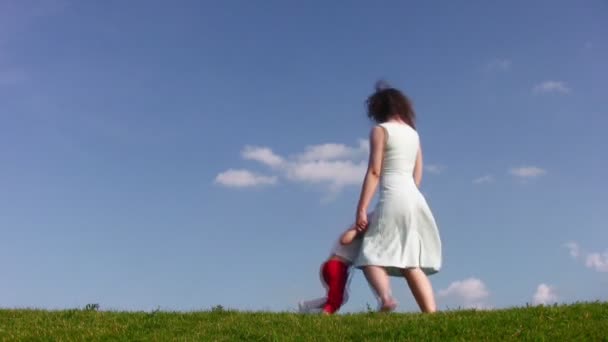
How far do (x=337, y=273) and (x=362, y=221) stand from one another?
Answer: 961mm

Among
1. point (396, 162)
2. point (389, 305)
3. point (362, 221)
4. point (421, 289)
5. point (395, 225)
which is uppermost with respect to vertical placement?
point (396, 162)

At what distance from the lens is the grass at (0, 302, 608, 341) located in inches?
397

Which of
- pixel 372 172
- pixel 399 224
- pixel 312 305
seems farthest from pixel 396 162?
pixel 312 305

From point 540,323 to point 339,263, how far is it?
3.30 meters

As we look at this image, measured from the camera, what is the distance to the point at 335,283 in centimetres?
1232

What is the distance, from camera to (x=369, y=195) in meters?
11.9

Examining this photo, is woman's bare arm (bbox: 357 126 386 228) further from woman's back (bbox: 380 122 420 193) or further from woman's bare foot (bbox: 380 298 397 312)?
woman's bare foot (bbox: 380 298 397 312)

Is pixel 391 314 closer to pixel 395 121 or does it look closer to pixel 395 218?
pixel 395 218

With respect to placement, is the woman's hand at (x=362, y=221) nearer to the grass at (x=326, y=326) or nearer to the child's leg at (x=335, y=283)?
the child's leg at (x=335, y=283)

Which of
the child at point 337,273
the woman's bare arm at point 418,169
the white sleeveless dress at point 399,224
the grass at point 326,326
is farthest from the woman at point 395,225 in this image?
the grass at point 326,326

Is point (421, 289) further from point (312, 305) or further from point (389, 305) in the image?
point (312, 305)

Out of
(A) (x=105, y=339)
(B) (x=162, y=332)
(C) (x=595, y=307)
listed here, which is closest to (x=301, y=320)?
(B) (x=162, y=332)

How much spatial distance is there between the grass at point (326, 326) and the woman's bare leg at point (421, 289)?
0.44 meters

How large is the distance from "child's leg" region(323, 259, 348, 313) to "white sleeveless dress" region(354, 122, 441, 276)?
0.29 m
